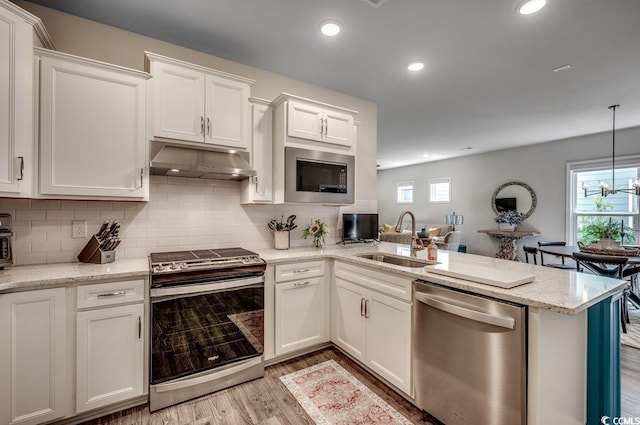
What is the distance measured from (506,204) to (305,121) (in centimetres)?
603

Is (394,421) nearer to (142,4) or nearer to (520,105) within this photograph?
(142,4)

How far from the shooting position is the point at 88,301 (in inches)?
70.9

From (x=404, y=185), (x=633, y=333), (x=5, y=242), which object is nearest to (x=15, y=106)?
(x=5, y=242)

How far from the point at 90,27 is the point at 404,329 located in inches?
→ 129

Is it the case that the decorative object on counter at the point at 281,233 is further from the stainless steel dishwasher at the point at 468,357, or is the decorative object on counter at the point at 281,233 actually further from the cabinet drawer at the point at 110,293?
the stainless steel dishwasher at the point at 468,357

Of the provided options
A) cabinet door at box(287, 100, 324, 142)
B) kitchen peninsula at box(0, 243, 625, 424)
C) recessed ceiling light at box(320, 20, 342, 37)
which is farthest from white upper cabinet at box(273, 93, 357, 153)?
kitchen peninsula at box(0, 243, 625, 424)

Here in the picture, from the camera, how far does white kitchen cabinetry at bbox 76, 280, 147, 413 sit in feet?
5.89

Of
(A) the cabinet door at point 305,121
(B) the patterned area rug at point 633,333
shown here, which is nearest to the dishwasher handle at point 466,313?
(A) the cabinet door at point 305,121

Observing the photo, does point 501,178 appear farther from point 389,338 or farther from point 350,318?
point 389,338

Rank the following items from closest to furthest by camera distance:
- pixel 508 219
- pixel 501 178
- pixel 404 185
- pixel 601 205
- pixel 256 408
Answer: pixel 256 408, pixel 601 205, pixel 508 219, pixel 501 178, pixel 404 185

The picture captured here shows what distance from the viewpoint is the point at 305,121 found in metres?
2.83

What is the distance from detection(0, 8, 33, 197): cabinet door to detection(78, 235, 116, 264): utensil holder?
1.65 ft

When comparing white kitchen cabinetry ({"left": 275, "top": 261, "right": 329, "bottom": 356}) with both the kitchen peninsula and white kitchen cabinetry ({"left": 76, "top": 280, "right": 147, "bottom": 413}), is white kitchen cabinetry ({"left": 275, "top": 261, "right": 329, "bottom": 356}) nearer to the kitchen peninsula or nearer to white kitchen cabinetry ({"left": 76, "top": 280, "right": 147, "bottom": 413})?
the kitchen peninsula

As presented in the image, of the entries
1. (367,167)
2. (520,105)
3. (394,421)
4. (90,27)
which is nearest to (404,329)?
(394,421)
